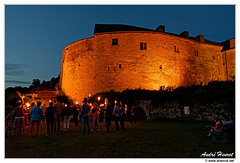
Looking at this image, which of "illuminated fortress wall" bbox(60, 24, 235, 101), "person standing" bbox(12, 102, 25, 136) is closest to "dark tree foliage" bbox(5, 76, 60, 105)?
"illuminated fortress wall" bbox(60, 24, 235, 101)

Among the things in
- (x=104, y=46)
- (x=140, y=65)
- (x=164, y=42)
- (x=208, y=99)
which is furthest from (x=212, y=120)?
(x=104, y=46)

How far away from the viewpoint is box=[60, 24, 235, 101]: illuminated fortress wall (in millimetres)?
25266

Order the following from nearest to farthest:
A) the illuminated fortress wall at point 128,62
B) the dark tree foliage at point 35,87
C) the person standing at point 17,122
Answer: the person standing at point 17,122
the illuminated fortress wall at point 128,62
the dark tree foliage at point 35,87

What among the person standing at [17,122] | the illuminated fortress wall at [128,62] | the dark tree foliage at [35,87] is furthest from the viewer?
the dark tree foliage at [35,87]

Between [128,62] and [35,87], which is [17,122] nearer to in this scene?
[128,62]

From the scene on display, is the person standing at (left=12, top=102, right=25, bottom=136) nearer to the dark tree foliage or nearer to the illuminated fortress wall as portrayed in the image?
the illuminated fortress wall

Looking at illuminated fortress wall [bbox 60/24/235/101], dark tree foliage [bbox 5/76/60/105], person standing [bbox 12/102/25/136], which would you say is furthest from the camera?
dark tree foliage [bbox 5/76/60/105]

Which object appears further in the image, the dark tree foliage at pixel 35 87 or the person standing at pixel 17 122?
the dark tree foliage at pixel 35 87

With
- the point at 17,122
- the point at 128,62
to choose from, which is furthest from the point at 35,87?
the point at 17,122

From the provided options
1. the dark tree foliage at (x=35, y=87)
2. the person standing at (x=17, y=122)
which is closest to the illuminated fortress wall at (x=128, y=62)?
the person standing at (x=17, y=122)

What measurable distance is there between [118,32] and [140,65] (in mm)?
5876

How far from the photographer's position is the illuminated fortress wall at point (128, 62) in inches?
995

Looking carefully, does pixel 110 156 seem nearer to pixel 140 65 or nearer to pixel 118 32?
pixel 140 65

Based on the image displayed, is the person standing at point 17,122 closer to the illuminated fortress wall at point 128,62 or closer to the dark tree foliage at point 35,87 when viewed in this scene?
the illuminated fortress wall at point 128,62
